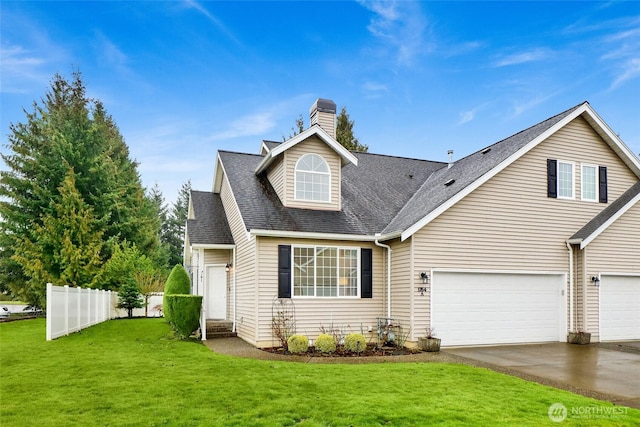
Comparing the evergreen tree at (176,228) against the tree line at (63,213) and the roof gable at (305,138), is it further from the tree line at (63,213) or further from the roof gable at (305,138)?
the roof gable at (305,138)

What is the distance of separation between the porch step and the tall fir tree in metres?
13.9

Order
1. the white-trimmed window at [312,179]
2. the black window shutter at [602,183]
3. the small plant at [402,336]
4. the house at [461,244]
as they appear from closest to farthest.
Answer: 1. the small plant at [402,336]
2. the house at [461,244]
3. the white-trimmed window at [312,179]
4. the black window shutter at [602,183]

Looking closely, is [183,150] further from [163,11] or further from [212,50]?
[163,11]

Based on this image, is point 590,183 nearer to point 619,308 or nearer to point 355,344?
point 619,308

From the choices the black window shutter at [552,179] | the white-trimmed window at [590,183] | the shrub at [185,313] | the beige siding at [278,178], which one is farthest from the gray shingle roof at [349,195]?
the white-trimmed window at [590,183]

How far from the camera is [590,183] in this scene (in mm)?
15305

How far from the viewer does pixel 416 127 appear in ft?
79.8

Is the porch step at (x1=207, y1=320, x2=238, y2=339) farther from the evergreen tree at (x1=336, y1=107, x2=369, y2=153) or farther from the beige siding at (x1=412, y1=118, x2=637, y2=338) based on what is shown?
the evergreen tree at (x1=336, y1=107, x2=369, y2=153)

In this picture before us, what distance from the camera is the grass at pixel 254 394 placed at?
6.09 m

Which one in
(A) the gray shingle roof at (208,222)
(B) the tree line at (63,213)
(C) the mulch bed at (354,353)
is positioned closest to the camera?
(C) the mulch bed at (354,353)

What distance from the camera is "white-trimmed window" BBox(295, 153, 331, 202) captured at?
14.8 metres

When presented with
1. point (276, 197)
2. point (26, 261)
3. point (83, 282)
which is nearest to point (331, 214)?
point (276, 197)

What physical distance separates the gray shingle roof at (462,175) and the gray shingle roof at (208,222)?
5.76 metres

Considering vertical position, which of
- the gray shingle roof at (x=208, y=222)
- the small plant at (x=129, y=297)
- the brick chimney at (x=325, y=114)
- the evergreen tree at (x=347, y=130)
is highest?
the evergreen tree at (x=347, y=130)
